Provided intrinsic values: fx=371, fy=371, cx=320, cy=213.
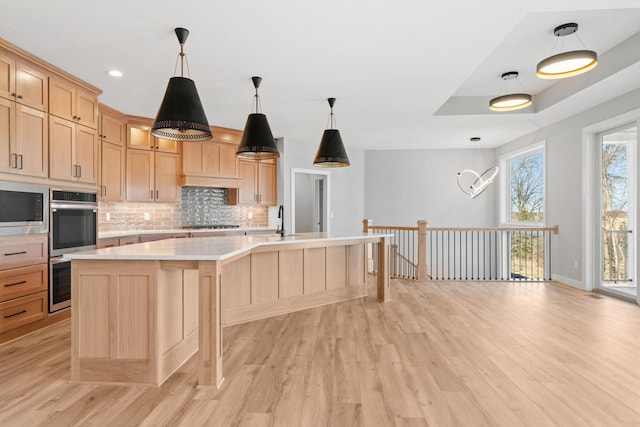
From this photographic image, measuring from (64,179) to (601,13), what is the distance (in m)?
5.33

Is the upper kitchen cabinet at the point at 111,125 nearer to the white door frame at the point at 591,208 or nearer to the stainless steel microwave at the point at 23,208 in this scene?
the stainless steel microwave at the point at 23,208

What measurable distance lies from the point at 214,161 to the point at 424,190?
15.7 feet

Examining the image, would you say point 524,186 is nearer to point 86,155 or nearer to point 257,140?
point 257,140

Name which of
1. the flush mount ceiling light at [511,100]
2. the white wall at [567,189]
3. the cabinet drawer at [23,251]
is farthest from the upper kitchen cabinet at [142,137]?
the white wall at [567,189]

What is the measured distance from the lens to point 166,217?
20.6 ft

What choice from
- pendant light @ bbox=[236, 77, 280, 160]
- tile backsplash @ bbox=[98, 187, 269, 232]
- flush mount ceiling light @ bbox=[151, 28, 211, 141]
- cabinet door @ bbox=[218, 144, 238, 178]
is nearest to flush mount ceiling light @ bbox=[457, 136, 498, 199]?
tile backsplash @ bbox=[98, 187, 269, 232]

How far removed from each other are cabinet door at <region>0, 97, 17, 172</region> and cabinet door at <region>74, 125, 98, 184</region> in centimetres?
75

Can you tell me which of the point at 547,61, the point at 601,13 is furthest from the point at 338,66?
the point at 601,13

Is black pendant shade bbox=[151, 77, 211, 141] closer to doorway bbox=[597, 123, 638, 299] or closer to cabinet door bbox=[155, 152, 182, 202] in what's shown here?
cabinet door bbox=[155, 152, 182, 202]

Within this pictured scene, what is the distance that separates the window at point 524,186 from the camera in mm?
6898

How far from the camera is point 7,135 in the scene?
10.6 ft

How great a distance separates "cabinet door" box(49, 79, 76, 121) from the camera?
370 centimetres

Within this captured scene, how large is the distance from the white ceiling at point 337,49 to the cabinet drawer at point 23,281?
1982mm

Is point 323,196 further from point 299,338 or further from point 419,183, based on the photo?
point 299,338
